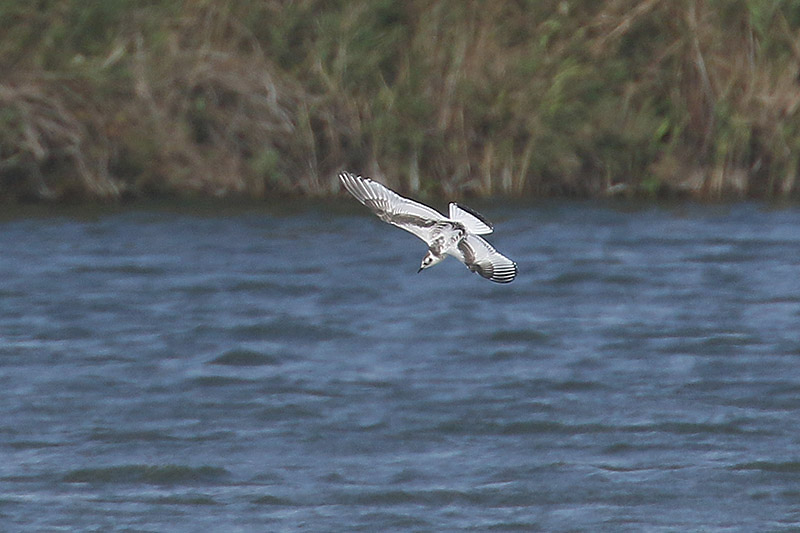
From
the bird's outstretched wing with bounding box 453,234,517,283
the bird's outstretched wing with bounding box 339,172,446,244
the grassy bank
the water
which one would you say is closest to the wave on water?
the water

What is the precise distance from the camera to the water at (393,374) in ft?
30.3

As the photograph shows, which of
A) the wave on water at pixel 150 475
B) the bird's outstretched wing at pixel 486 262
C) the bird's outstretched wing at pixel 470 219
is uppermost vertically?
the bird's outstretched wing at pixel 470 219

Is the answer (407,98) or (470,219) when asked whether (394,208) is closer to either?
(470,219)

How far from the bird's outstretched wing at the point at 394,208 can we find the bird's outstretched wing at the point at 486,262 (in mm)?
187

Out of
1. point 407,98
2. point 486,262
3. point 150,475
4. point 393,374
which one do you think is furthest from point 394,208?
point 407,98

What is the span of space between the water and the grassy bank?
0.46 metres

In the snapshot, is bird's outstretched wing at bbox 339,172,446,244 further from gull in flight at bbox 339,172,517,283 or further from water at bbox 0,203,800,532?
water at bbox 0,203,800,532

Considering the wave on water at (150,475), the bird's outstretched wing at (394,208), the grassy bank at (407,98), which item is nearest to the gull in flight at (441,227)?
the bird's outstretched wing at (394,208)

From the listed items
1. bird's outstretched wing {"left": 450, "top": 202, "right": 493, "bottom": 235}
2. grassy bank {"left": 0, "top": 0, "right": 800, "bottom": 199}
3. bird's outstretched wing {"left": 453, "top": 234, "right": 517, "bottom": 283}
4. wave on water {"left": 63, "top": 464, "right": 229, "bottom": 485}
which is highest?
grassy bank {"left": 0, "top": 0, "right": 800, "bottom": 199}

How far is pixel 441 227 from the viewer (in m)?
7.89

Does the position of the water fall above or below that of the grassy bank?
below

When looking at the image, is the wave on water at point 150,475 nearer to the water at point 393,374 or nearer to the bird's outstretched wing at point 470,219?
the water at point 393,374

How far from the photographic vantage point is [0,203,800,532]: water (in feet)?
30.3

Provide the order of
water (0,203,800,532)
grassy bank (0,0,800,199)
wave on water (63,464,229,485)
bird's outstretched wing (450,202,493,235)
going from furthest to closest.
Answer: grassy bank (0,0,800,199) < wave on water (63,464,229,485) < water (0,203,800,532) < bird's outstretched wing (450,202,493,235)
